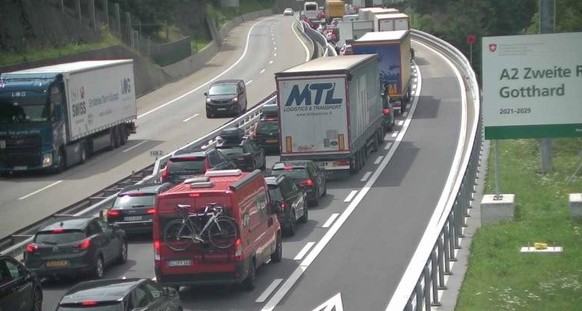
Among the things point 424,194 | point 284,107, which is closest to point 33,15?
point 284,107

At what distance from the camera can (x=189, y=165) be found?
34469 mm

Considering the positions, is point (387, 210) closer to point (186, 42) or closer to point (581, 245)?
point (581, 245)

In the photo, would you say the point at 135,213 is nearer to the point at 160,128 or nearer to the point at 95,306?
the point at 95,306

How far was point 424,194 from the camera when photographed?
35.0 m

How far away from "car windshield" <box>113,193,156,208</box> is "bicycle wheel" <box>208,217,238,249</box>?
779 cm

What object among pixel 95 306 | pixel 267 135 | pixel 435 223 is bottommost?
pixel 267 135

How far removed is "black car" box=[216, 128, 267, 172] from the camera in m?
39.6

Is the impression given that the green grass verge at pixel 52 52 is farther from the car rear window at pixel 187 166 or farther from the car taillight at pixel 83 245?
the car taillight at pixel 83 245

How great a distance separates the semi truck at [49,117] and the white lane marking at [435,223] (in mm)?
14152

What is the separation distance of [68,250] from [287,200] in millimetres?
6681

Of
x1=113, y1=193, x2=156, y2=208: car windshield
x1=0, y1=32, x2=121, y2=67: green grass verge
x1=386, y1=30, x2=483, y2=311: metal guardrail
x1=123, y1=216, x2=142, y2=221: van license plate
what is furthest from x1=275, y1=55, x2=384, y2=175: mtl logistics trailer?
x1=0, y1=32, x2=121, y2=67: green grass verge

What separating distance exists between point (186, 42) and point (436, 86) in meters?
28.4

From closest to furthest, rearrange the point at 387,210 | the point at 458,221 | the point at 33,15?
the point at 458,221 < the point at 387,210 < the point at 33,15

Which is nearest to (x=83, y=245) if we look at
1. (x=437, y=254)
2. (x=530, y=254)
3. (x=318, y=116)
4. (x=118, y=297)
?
(x=118, y=297)
